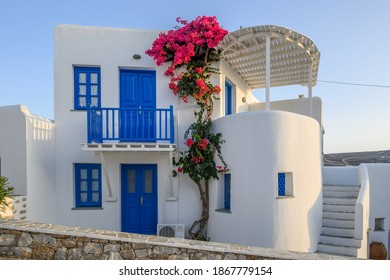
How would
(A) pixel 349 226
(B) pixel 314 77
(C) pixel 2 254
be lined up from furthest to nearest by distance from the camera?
(B) pixel 314 77 < (A) pixel 349 226 < (C) pixel 2 254

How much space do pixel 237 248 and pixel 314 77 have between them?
823 cm

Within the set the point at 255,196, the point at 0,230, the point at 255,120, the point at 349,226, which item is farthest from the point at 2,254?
the point at 349,226

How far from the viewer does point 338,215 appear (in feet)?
22.5

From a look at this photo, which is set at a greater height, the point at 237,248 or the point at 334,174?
the point at 334,174

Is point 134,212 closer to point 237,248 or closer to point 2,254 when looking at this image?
point 2,254

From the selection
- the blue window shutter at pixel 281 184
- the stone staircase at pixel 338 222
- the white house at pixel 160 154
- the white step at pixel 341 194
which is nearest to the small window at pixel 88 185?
the white house at pixel 160 154

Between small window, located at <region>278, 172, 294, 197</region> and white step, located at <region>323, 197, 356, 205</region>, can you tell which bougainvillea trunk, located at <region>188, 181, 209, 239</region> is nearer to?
small window, located at <region>278, 172, 294, 197</region>

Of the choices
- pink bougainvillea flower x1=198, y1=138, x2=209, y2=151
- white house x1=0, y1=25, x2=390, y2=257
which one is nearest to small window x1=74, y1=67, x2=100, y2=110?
white house x1=0, y1=25, x2=390, y2=257

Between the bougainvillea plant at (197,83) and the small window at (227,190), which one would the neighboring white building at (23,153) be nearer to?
the bougainvillea plant at (197,83)

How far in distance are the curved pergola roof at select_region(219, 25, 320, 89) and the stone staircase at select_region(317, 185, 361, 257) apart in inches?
159

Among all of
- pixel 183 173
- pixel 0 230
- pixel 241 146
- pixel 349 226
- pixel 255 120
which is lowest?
pixel 349 226

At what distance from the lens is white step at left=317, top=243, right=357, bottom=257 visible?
5.93 m

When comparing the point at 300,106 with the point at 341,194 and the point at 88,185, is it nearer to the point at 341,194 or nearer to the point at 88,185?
the point at 341,194

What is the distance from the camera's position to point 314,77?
9.16m
